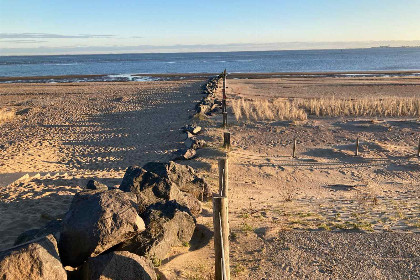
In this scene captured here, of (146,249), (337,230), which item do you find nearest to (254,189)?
(337,230)

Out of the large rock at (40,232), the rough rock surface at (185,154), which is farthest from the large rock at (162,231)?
the rough rock surface at (185,154)

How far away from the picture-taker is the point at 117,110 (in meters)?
23.7

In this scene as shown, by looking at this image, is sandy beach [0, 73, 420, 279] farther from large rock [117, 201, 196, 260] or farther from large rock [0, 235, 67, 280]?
large rock [0, 235, 67, 280]

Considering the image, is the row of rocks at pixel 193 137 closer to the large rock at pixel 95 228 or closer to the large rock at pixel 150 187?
the large rock at pixel 150 187

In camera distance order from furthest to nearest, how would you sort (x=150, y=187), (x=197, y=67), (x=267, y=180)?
(x=197, y=67) → (x=267, y=180) → (x=150, y=187)

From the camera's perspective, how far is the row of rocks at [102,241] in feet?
13.5

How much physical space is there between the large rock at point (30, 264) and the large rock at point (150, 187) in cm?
261

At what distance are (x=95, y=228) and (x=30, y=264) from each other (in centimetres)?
92

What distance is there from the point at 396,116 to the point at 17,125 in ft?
65.4

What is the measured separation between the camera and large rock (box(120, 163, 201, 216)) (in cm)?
696

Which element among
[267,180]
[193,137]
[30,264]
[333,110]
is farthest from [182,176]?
[333,110]

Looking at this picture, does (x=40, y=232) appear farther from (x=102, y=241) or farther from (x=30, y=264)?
(x=30, y=264)

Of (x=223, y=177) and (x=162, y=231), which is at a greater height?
(x=223, y=177)

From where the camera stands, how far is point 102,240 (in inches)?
188
